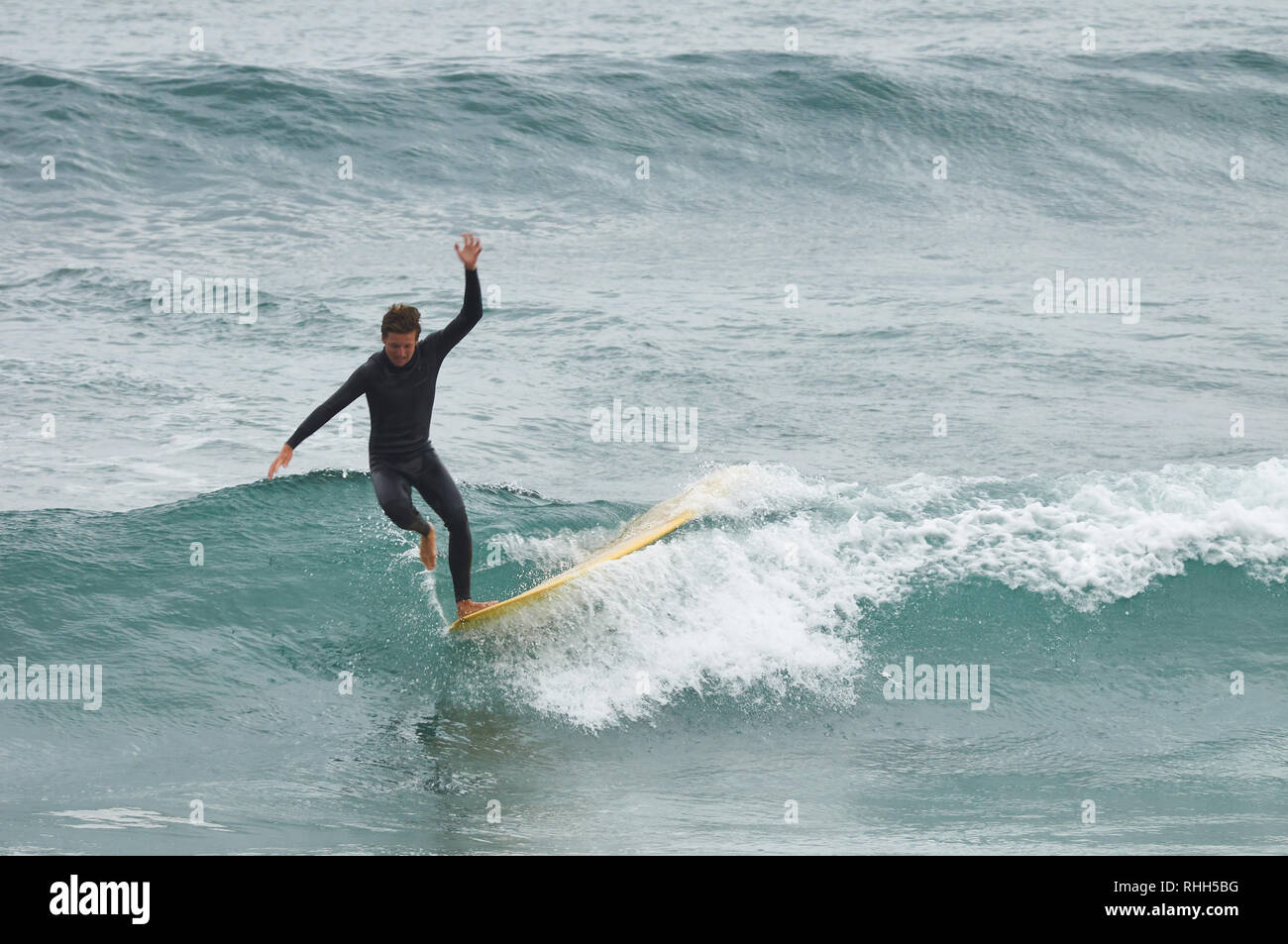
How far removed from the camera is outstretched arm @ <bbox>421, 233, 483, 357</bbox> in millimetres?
6266

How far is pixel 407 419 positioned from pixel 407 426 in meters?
0.04

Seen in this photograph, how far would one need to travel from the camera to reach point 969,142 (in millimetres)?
21406

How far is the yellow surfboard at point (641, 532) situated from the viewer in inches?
284

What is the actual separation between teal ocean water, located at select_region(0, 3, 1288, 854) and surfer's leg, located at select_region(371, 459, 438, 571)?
0.80 meters

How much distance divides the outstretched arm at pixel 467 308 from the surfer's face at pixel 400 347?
0.10 meters

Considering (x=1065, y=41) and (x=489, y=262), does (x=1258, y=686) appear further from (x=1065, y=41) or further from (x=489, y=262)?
(x=1065, y=41)

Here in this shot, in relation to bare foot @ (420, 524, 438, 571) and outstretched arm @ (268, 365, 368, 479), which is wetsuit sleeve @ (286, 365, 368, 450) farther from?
bare foot @ (420, 524, 438, 571)

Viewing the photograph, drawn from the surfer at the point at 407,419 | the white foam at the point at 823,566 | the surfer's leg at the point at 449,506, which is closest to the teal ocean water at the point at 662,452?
the white foam at the point at 823,566

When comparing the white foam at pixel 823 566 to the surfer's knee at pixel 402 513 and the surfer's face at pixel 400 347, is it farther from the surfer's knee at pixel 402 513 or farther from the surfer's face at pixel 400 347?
the surfer's face at pixel 400 347

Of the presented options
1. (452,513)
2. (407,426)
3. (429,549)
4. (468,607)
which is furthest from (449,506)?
(468,607)

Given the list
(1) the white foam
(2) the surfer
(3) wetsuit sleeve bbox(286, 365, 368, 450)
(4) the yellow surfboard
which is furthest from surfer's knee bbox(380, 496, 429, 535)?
(1) the white foam

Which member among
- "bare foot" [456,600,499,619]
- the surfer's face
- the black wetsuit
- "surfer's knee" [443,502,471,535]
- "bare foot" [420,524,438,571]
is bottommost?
"bare foot" [456,600,499,619]

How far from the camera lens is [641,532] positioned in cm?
826

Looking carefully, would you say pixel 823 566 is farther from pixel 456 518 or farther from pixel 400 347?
pixel 400 347
